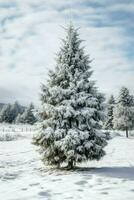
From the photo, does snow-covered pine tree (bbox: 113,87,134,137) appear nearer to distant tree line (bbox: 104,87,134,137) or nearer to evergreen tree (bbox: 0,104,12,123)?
distant tree line (bbox: 104,87,134,137)

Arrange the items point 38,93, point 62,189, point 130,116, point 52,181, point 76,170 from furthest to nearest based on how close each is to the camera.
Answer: point 130,116 < point 38,93 < point 76,170 < point 52,181 < point 62,189

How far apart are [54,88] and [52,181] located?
18.6 ft

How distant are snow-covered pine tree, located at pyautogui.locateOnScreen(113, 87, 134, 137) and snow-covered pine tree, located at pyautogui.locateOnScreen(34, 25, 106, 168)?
4499 centimetres

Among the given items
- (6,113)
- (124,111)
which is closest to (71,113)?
(124,111)

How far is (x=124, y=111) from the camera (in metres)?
63.4

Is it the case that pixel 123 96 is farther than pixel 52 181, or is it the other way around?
pixel 123 96

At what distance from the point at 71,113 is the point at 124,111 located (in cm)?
4637

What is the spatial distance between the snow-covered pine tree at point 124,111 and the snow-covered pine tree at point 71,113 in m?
45.0

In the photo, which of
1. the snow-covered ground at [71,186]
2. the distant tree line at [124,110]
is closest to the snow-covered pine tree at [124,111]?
the distant tree line at [124,110]

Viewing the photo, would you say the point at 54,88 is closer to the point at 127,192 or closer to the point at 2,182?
the point at 2,182

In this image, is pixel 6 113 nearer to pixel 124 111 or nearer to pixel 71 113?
pixel 124 111

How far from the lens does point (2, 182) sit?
15.8 m

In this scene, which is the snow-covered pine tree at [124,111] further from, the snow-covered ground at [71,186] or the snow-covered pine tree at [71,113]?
the snow-covered ground at [71,186]

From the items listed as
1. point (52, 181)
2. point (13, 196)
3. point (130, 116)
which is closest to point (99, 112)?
point (52, 181)
